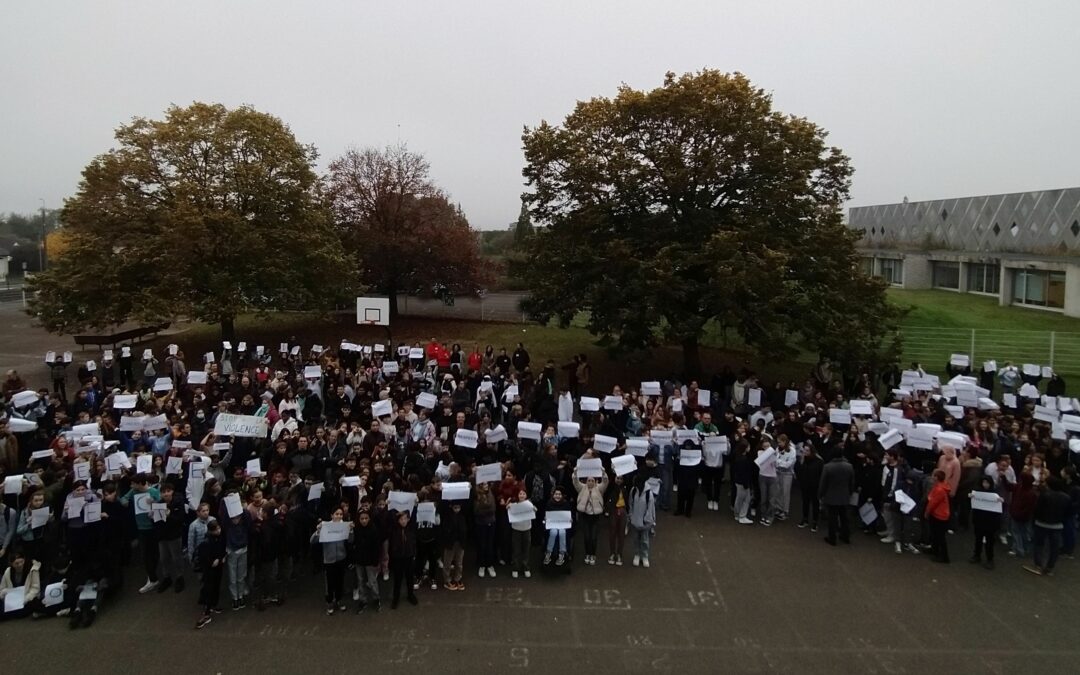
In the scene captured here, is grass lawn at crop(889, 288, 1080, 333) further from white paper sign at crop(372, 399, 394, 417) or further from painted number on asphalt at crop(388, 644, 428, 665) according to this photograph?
painted number on asphalt at crop(388, 644, 428, 665)

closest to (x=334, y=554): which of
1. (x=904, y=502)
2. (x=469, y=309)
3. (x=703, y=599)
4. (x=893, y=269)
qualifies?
(x=703, y=599)

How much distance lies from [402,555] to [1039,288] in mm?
39213

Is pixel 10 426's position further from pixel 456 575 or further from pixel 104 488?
pixel 456 575

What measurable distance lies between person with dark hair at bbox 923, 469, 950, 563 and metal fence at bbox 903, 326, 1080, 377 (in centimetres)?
1538

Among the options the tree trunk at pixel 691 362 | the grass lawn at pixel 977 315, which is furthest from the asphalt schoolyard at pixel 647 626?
the grass lawn at pixel 977 315

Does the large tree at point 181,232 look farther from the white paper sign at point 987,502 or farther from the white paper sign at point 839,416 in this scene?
the white paper sign at point 987,502

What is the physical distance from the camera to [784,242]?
2027cm

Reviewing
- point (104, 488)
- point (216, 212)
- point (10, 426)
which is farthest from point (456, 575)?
point (216, 212)

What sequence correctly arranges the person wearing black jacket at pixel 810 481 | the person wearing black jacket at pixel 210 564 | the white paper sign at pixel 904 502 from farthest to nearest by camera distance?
the person wearing black jacket at pixel 810 481 < the white paper sign at pixel 904 502 < the person wearing black jacket at pixel 210 564

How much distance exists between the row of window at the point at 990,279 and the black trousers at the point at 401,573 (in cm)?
2301

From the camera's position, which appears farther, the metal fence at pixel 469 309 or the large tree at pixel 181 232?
the metal fence at pixel 469 309

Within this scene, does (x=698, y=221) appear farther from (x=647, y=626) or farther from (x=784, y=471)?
(x=647, y=626)

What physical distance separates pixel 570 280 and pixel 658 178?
4.23 meters

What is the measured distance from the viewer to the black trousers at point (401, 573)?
9.51 m
